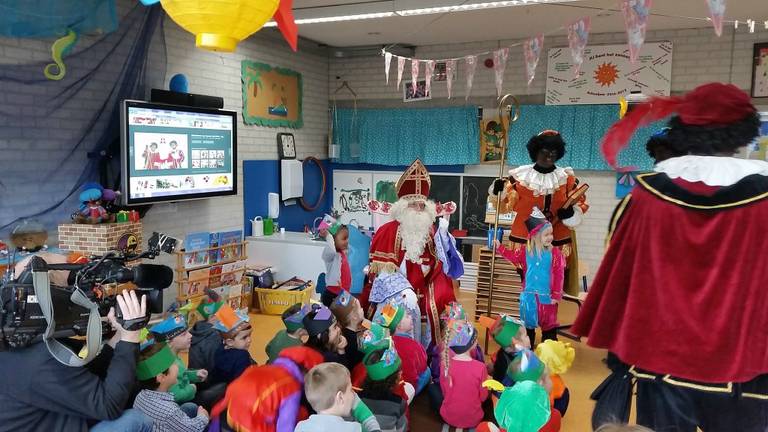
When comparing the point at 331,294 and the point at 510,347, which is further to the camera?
the point at 331,294

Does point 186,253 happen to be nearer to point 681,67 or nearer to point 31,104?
point 31,104

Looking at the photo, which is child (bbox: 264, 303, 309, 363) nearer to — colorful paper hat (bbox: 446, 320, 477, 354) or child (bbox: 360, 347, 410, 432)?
child (bbox: 360, 347, 410, 432)

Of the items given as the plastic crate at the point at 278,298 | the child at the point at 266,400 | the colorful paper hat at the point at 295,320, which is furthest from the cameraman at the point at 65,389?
the plastic crate at the point at 278,298

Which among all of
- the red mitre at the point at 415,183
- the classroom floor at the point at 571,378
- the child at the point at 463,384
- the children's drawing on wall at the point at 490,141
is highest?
the children's drawing on wall at the point at 490,141

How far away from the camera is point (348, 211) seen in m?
8.03

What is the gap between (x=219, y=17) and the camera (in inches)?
74.1

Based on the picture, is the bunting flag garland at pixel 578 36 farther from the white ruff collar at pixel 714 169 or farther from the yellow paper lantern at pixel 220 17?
the yellow paper lantern at pixel 220 17

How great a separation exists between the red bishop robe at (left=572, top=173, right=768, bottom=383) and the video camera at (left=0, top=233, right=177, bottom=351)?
161 cm

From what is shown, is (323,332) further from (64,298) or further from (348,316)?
(64,298)

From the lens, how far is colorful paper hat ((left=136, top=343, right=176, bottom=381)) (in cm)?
247

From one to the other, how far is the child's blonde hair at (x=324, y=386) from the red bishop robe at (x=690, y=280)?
1.00m

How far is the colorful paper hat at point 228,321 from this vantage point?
128 inches

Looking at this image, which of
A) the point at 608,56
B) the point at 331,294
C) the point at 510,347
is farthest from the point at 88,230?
the point at 608,56

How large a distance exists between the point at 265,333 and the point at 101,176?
1.88 meters
